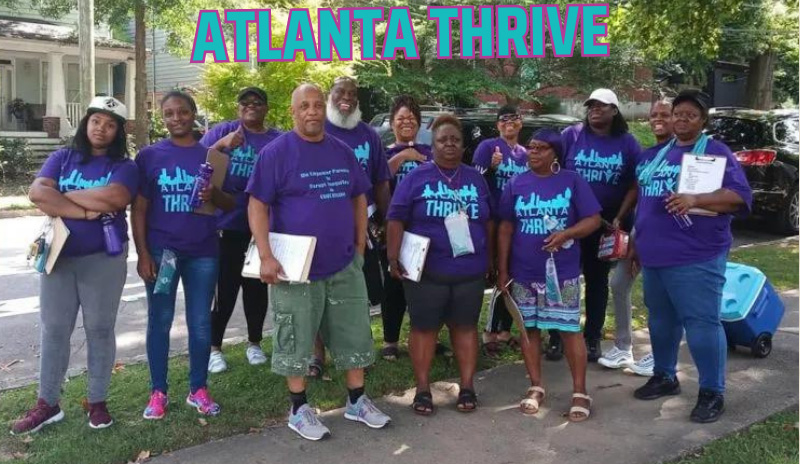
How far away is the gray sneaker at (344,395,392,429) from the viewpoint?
3986 millimetres

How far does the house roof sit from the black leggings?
1874 centimetres

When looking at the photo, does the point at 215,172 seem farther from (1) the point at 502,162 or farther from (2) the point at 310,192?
(1) the point at 502,162

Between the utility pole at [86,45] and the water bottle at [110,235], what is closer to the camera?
the water bottle at [110,235]

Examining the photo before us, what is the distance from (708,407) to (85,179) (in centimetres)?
348

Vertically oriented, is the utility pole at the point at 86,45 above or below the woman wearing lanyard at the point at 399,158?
above

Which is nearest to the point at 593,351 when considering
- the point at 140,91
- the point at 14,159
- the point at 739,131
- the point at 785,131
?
the point at 739,131

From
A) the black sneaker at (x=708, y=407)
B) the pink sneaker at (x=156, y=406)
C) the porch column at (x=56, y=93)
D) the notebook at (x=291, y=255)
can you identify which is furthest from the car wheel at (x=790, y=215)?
the porch column at (x=56, y=93)

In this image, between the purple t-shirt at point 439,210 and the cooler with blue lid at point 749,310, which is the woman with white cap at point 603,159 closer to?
the cooler with blue lid at point 749,310

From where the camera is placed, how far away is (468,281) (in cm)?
415

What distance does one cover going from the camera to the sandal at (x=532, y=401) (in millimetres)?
4199

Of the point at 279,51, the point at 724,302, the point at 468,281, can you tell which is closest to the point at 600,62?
the point at 279,51

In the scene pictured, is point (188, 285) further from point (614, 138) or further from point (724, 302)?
point (724, 302)

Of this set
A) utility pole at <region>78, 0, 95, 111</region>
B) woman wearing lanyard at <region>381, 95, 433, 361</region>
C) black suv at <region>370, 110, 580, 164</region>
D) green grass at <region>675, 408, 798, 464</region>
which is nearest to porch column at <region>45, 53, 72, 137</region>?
utility pole at <region>78, 0, 95, 111</region>

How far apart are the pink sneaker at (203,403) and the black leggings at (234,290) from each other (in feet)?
2.53
